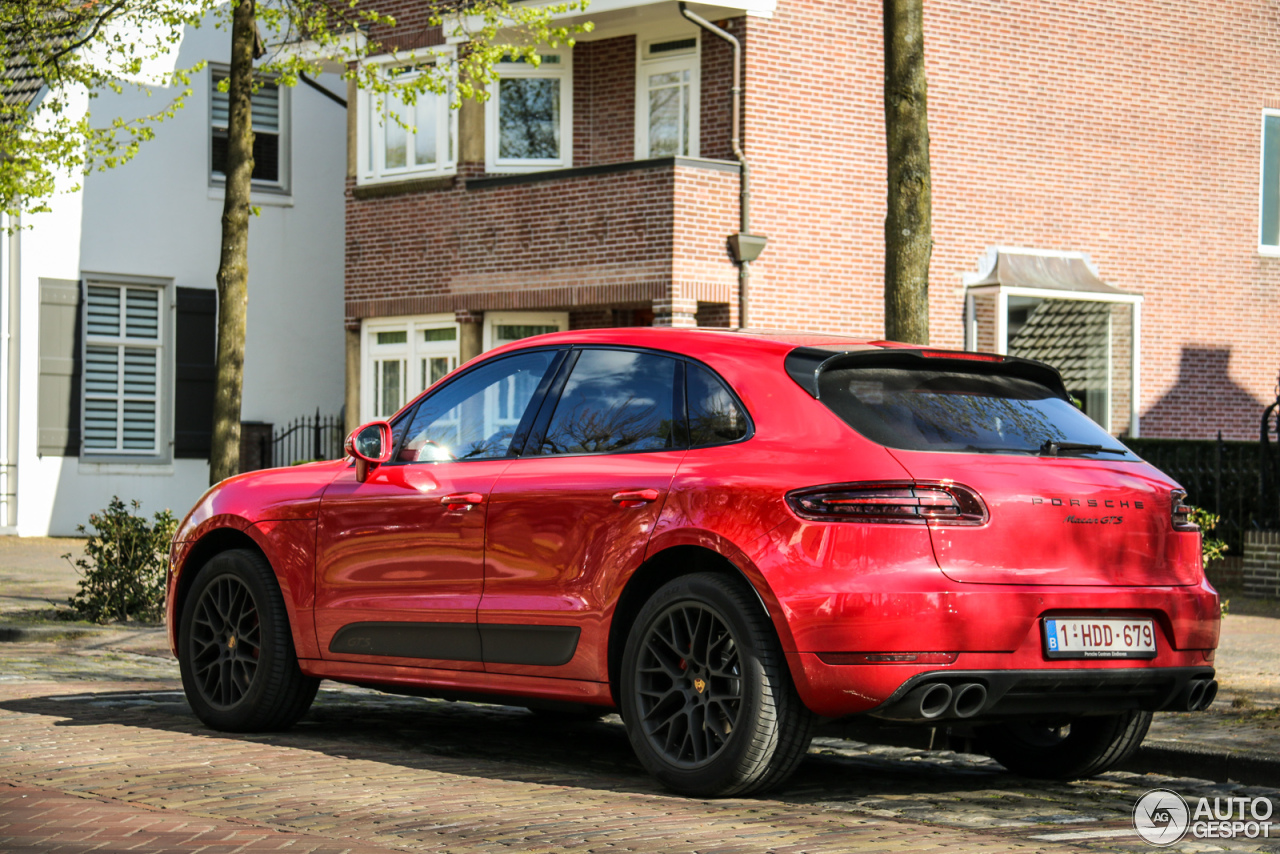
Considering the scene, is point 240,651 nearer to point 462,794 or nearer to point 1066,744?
point 462,794

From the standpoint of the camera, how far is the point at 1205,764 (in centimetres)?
729

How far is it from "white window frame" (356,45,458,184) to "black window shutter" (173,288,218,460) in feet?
10.6

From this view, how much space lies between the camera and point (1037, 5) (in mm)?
23828

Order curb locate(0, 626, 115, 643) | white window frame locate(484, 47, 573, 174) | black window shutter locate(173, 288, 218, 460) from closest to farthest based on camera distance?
curb locate(0, 626, 115, 643)
white window frame locate(484, 47, 573, 174)
black window shutter locate(173, 288, 218, 460)

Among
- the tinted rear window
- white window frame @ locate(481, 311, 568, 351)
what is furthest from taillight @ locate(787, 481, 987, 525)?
white window frame @ locate(481, 311, 568, 351)

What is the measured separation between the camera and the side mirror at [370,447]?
7633 millimetres

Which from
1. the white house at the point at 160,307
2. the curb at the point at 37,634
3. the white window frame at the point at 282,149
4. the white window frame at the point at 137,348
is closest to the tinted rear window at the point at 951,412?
the curb at the point at 37,634

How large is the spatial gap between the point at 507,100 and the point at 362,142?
236 cm

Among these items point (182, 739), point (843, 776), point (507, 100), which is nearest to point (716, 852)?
point (843, 776)

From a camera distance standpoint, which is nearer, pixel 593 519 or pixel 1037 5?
pixel 593 519

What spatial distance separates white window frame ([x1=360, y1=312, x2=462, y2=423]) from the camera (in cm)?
2364

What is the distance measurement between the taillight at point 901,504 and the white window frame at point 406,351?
17.5m

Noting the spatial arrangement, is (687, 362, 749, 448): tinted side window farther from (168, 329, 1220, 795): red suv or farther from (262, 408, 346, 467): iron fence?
(262, 408, 346, 467): iron fence

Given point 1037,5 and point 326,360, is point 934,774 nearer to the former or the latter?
point 1037,5
